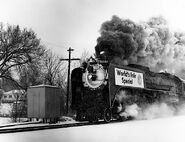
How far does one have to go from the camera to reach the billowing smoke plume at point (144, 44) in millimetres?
12148

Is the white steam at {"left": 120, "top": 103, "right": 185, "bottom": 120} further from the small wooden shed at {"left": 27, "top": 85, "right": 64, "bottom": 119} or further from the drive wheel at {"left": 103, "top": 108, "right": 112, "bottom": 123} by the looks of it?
the small wooden shed at {"left": 27, "top": 85, "right": 64, "bottom": 119}

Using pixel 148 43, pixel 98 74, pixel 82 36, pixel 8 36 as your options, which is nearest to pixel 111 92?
pixel 98 74

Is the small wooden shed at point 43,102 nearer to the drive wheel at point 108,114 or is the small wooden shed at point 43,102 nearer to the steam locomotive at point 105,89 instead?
the steam locomotive at point 105,89

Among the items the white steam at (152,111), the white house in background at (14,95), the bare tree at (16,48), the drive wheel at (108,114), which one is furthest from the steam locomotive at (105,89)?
the bare tree at (16,48)

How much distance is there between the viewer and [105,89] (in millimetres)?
9508

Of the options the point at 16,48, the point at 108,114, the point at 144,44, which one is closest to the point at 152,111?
the point at 108,114

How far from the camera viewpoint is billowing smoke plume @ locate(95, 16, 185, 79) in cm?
1215

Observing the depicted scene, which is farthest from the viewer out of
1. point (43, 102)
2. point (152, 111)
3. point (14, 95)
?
point (14, 95)

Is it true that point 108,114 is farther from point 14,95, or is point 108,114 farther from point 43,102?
point 14,95

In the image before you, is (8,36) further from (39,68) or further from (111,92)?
(111,92)

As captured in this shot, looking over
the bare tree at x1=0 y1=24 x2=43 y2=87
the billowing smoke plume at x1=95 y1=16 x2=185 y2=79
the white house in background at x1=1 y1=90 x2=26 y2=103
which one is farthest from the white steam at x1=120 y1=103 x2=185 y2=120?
the bare tree at x1=0 y1=24 x2=43 y2=87

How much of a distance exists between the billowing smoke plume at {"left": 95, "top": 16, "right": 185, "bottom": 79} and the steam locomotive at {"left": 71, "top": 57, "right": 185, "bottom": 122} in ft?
3.75

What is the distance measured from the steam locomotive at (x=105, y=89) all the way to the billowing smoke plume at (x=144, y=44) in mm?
1144

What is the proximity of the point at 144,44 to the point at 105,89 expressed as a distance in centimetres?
548
